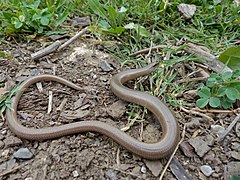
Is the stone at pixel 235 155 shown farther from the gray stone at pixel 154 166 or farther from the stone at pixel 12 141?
the stone at pixel 12 141

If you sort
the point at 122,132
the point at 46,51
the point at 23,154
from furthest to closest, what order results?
the point at 46,51 → the point at 122,132 → the point at 23,154

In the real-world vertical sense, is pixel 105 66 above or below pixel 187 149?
above

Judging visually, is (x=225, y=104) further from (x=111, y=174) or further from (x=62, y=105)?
(x=62, y=105)

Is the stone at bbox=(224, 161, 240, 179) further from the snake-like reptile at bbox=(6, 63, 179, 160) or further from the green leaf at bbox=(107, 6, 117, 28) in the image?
the green leaf at bbox=(107, 6, 117, 28)

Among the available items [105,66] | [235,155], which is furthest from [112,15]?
[235,155]

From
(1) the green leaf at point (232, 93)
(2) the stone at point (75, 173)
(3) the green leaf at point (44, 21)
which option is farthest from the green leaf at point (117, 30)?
(2) the stone at point (75, 173)

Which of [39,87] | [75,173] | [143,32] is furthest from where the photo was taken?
[143,32]
